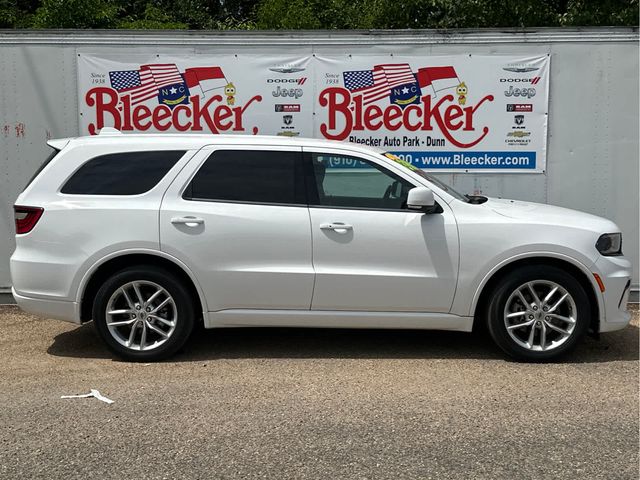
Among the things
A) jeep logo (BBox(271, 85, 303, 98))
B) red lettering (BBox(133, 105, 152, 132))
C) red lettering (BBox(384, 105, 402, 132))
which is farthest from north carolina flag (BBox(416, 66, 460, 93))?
red lettering (BBox(133, 105, 152, 132))

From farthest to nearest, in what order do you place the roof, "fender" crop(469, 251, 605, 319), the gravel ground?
the roof
"fender" crop(469, 251, 605, 319)
the gravel ground

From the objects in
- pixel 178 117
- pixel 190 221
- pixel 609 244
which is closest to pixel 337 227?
pixel 190 221

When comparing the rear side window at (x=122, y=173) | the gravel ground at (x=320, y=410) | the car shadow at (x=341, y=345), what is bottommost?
the car shadow at (x=341, y=345)

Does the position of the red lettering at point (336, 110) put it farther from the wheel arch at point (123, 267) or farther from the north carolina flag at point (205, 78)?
the wheel arch at point (123, 267)

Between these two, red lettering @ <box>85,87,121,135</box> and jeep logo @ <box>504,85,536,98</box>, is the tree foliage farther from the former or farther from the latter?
red lettering @ <box>85,87,121,135</box>

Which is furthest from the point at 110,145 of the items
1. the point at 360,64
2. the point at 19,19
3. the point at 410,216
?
the point at 19,19

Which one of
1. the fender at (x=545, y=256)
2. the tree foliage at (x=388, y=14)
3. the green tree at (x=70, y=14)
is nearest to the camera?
the fender at (x=545, y=256)

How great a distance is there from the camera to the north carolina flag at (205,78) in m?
7.60

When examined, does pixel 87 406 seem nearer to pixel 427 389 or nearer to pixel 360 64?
pixel 427 389

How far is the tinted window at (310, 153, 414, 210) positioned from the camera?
5.68 metres

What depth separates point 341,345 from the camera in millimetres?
6266

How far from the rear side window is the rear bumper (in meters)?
0.92

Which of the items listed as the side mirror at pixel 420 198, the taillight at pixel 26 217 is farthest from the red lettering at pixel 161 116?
the side mirror at pixel 420 198

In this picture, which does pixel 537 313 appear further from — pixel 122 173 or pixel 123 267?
pixel 122 173
